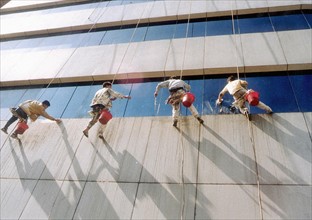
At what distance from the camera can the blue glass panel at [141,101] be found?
25.7ft

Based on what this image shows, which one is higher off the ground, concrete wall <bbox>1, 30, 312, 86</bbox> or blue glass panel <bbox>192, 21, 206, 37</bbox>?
blue glass panel <bbox>192, 21, 206, 37</bbox>

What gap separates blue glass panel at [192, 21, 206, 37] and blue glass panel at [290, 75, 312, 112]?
3.52 meters

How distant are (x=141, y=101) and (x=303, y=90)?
14.1 feet

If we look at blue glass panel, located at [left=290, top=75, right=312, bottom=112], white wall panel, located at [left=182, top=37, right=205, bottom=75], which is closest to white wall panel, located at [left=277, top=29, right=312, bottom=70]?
blue glass panel, located at [left=290, top=75, right=312, bottom=112]

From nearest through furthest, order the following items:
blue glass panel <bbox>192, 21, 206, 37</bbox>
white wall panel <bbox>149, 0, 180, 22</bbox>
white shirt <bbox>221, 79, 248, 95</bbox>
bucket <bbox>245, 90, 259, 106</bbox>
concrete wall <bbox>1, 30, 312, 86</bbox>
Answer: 1. bucket <bbox>245, 90, 259, 106</bbox>
2. white shirt <bbox>221, 79, 248, 95</bbox>
3. concrete wall <bbox>1, 30, 312, 86</bbox>
4. blue glass panel <bbox>192, 21, 206, 37</bbox>
5. white wall panel <bbox>149, 0, 180, 22</bbox>

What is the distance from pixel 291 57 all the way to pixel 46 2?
11.7m

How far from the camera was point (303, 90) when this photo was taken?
24.3 feet

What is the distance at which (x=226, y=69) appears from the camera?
27.3ft

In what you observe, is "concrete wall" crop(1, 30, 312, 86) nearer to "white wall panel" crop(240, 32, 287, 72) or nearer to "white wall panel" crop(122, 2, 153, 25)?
"white wall panel" crop(240, 32, 287, 72)

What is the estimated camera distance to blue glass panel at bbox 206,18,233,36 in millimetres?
9820

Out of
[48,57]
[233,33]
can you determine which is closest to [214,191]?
[233,33]

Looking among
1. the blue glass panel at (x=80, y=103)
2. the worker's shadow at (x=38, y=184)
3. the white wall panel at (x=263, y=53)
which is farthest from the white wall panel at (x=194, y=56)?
the worker's shadow at (x=38, y=184)

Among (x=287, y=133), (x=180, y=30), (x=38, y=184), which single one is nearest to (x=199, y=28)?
(x=180, y=30)

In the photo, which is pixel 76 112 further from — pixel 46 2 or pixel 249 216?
pixel 46 2
